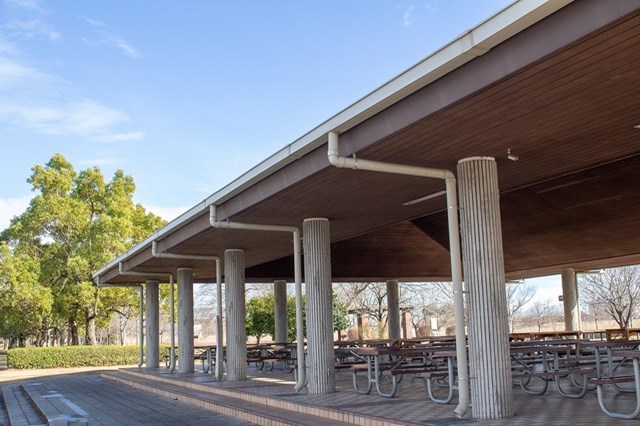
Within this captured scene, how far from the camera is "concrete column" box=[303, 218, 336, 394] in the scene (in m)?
10.8

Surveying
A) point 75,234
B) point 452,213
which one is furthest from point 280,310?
point 452,213

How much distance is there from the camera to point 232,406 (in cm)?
1026

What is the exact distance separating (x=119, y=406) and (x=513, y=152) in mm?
8714

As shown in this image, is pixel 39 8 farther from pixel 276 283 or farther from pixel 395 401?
pixel 276 283

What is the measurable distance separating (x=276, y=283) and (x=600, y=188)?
12.2 meters

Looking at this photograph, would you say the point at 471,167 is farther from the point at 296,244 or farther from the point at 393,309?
the point at 393,309

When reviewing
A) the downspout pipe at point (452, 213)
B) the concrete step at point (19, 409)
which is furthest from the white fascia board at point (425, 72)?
the concrete step at point (19, 409)

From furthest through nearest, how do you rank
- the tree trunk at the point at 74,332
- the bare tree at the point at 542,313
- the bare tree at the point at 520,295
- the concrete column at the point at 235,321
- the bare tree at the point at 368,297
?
the bare tree at the point at 542,313 → the bare tree at the point at 520,295 → the bare tree at the point at 368,297 → the tree trunk at the point at 74,332 → the concrete column at the point at 235,321

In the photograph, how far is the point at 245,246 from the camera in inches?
555

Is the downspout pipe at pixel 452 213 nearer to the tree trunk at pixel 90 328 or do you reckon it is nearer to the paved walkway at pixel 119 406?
the paved walkway at pixel 119 406

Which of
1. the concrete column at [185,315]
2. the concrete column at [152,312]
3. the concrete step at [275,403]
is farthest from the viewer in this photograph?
the concrete column at [152,312]

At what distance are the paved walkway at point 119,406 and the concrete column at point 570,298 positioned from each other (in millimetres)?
14286

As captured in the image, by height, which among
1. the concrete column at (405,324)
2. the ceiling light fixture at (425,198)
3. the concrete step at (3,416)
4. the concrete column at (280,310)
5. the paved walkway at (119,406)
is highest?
the ceiling light fixture at (425,198)

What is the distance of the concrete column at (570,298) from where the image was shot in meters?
22.4
